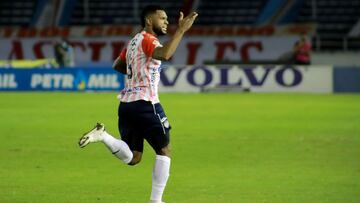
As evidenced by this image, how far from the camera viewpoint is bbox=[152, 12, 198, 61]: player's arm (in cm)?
881

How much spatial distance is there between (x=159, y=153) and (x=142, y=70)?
804 mm

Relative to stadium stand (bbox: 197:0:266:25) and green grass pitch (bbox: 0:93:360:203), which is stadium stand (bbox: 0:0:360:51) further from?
green grass pitch (bbox: 0:93:360:203)

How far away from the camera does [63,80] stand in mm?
35031

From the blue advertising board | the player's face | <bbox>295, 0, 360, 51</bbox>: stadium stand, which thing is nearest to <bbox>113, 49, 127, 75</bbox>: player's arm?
the player's face

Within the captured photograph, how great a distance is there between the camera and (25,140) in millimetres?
16953

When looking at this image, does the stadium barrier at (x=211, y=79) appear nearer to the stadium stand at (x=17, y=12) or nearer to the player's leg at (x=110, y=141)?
the stadium stand at (x=17, y=12)

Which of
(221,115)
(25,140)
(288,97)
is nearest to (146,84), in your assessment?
(25,140)

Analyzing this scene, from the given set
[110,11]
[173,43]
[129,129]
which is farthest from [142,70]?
[110,11]

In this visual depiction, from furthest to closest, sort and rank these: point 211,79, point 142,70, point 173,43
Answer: point 211,79
point 142,70
point 173,43

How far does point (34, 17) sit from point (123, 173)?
109 ft

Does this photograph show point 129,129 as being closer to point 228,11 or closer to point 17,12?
point 228,11

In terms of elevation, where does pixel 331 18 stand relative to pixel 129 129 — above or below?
below

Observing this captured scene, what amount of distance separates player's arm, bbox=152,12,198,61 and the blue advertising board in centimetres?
2580

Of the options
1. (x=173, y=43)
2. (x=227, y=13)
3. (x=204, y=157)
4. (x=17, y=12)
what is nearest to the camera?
(x=173, y=43)
